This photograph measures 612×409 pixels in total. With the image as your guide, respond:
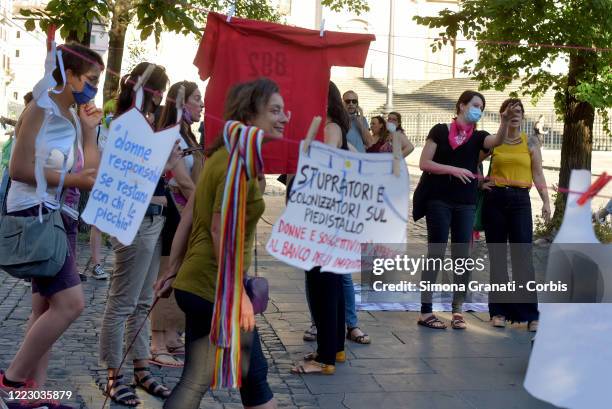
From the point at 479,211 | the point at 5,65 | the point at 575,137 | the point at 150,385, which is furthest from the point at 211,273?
the point at 5,65

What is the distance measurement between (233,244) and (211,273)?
202 millimetres

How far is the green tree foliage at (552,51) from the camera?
10.2 m

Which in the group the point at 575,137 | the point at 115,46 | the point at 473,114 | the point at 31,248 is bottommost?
the point at 31,248

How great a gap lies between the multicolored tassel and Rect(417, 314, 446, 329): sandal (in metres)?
3.93

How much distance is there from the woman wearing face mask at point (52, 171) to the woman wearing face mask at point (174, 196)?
2.40ft

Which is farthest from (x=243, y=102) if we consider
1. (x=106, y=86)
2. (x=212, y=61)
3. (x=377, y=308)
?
(x=106, y=86)

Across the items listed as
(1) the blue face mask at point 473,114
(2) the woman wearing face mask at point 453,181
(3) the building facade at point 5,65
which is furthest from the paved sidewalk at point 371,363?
(3) the building facade at point 5,65

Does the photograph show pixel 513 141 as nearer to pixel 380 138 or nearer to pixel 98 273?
pixel 380 138

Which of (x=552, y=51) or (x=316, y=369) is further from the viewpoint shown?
(x=552, y=51)

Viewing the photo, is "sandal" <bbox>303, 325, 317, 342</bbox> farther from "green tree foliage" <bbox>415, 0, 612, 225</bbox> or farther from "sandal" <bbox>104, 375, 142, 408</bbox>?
"green tree foliage" <bbox>415, 0, 612, 225</bbox>

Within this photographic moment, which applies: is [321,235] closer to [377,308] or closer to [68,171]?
[68,171]

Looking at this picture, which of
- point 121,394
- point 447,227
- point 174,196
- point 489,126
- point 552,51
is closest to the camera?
point 121,394

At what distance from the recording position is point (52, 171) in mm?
4734

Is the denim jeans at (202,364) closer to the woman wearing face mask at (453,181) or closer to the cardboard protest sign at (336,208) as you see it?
the cardboard protest sign at (336,208)
